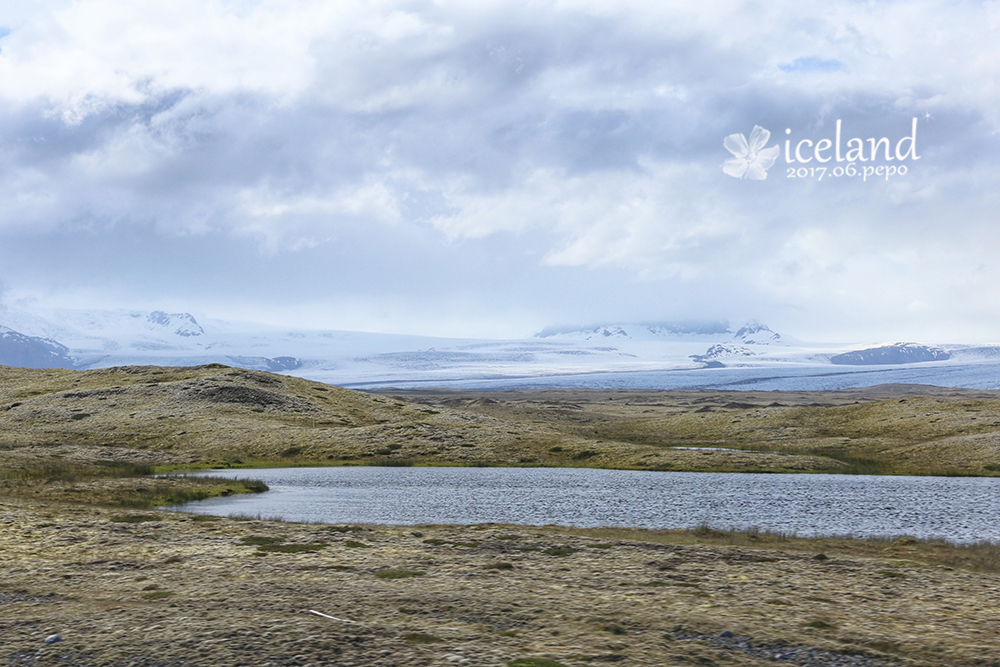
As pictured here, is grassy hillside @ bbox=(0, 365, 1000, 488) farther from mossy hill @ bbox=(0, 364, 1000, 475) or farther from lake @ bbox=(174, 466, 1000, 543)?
lake @ bbox=(174, 466, 1000, 543)

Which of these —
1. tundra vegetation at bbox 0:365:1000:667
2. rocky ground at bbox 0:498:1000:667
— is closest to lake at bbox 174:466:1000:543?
tundra vegetation at bbox 0:365:1000:667

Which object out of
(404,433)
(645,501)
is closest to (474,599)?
(645,501)

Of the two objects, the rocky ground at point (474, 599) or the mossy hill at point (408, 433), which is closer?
the rocky ground at point (474, 599)

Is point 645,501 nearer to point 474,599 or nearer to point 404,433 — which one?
point 474,599

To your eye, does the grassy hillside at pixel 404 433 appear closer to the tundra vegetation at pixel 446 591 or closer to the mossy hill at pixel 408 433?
the mossy hill at pixel 408 433

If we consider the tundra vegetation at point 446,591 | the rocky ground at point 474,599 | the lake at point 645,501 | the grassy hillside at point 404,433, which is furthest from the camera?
the grassy hillside at point 404,433

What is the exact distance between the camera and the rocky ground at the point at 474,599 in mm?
17547

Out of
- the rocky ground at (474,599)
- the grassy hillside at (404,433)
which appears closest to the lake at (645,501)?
the rocky ground at (474,599)

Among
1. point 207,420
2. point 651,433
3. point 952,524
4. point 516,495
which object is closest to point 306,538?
point 516,495

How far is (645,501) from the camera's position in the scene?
57.0 m

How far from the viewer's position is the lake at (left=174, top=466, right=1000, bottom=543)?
4603 cm

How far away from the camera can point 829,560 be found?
30.8 m

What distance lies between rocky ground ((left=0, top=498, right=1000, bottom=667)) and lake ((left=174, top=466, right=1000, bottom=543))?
353 inches

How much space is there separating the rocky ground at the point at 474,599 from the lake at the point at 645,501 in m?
8.96
